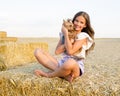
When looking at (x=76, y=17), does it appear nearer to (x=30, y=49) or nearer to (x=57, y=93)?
(x=57, y=93)

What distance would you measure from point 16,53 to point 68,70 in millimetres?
4351

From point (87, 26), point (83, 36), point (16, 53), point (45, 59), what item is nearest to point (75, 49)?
point (83, 36)

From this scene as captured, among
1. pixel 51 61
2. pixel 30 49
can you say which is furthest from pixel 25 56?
pixel 51 61

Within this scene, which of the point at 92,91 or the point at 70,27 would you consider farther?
the point at 70,27

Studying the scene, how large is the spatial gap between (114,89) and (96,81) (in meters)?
0.37

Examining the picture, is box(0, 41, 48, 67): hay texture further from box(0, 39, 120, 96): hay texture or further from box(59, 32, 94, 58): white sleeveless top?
box(59, 32, 94, 58): white sleeveless top

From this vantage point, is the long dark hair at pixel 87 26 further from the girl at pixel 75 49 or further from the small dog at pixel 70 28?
the small dog at pixel 70 28

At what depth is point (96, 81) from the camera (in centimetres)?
454

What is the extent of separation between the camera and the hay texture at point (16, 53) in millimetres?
8156

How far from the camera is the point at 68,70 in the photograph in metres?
4.35

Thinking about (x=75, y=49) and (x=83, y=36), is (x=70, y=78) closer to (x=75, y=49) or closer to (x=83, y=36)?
(x=75, y=49)

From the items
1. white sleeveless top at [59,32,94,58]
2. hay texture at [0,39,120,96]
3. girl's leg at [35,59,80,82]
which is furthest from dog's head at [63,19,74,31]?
hay texture at [0,39,120,96]

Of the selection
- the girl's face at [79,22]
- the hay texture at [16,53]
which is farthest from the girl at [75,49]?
the hay texture at [16,53]

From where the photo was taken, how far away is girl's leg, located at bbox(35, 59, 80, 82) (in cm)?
427
